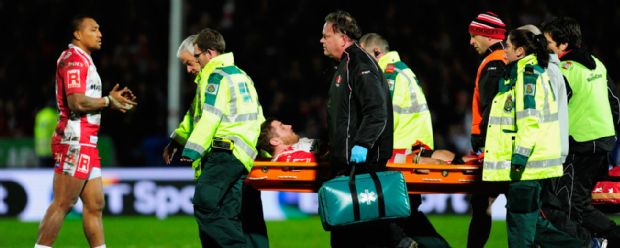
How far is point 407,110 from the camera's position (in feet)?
33.9

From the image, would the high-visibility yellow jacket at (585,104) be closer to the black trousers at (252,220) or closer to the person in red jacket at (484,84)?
the person in red jacket at (484,84)

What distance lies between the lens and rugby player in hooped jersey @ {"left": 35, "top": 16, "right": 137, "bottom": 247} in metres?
9.12

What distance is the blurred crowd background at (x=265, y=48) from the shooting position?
19234mm

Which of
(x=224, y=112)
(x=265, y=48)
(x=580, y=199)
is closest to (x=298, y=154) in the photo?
(x=224, y=112)

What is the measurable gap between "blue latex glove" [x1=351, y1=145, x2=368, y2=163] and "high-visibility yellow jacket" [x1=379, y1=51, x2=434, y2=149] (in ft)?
6.91

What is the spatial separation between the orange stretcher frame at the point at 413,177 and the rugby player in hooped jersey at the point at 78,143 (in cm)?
139

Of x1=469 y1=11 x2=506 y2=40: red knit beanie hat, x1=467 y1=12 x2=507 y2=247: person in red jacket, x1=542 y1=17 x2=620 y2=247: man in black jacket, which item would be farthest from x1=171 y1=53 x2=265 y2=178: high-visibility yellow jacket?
x1=542 y1=17 x2=620 y2=247: man in black jacket

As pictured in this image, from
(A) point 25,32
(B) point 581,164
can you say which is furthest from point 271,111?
(B) point 581,164

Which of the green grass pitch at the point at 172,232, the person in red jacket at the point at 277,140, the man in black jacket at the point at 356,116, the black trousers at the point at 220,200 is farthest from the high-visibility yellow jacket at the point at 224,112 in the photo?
the green grass pitch at the point at 172,232

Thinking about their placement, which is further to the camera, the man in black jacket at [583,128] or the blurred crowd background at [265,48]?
the blurred crowd background at [265,48]

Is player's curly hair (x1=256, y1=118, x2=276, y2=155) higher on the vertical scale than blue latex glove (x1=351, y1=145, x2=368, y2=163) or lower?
lower

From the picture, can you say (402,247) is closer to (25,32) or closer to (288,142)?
(288,142)

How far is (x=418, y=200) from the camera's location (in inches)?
383

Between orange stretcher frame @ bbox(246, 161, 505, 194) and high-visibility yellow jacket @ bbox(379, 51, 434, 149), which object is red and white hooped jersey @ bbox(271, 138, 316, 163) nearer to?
orange stretcher frame @ bbox(246, 161, 505, 194)
